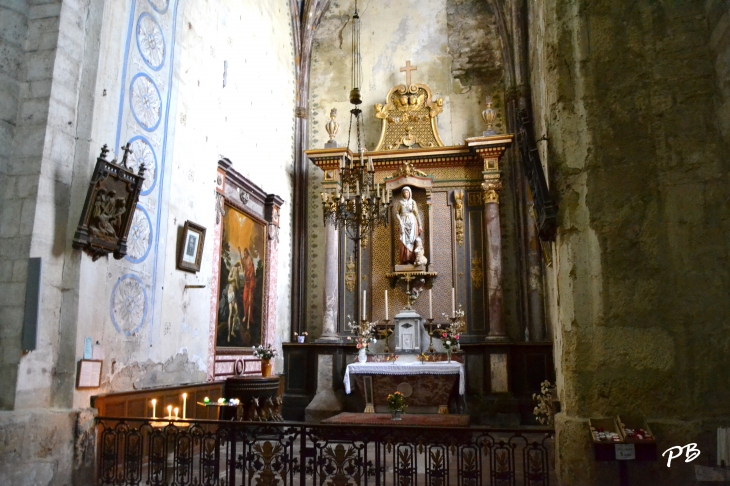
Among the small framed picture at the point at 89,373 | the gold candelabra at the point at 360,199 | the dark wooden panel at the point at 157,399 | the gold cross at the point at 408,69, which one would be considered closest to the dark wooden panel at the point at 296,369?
the gold candelabra at the point at 360,199

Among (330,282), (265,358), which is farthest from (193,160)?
(330,282)

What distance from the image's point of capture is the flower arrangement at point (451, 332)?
970cm

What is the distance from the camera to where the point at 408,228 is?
36.8 feet

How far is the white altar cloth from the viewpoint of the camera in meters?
9.20

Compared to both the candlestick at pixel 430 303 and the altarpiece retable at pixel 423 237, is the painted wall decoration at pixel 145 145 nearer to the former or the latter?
the altarpiece retable at pixel 423 237

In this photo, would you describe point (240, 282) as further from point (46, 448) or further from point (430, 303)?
point (46, 448)

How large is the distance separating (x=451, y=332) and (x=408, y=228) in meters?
2.14

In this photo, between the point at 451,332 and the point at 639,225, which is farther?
the point at 451,332

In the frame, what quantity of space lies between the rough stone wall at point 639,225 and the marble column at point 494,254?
5883 millimetres

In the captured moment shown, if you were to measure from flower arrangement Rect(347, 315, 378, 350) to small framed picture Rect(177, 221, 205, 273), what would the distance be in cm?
360

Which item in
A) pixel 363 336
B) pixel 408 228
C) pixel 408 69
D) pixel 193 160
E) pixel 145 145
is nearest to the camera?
pixel 145 145

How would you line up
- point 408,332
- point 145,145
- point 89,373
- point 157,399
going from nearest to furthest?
point 89,373 → point 157,399 → point 145,145 → point 408,332

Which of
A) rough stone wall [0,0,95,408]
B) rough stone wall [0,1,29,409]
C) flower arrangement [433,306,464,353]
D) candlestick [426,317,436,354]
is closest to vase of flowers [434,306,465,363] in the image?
flower arrangement [433,306,464,353]

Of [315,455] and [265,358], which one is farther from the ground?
[265,358]
